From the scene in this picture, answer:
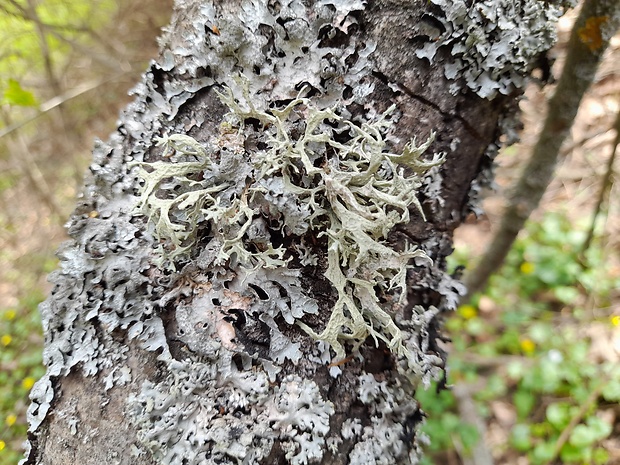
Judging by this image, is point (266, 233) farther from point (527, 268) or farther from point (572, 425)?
point (527, 268)

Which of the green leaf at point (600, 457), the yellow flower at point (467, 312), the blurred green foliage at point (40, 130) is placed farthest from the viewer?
the yellow flower at point (467, 312)

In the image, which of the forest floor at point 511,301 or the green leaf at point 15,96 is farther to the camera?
the forest floor at point 511,301

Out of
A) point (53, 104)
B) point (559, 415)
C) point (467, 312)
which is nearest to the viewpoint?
point (559, 415)

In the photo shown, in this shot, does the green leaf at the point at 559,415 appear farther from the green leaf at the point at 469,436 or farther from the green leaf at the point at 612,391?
the green leaf at the point at 469,436

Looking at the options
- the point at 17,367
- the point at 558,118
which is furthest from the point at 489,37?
the point at 17,367

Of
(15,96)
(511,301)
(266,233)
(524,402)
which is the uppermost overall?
(15,96)

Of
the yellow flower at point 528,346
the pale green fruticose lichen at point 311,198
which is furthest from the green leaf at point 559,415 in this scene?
the pale green fruticose lichen at point 311,198
